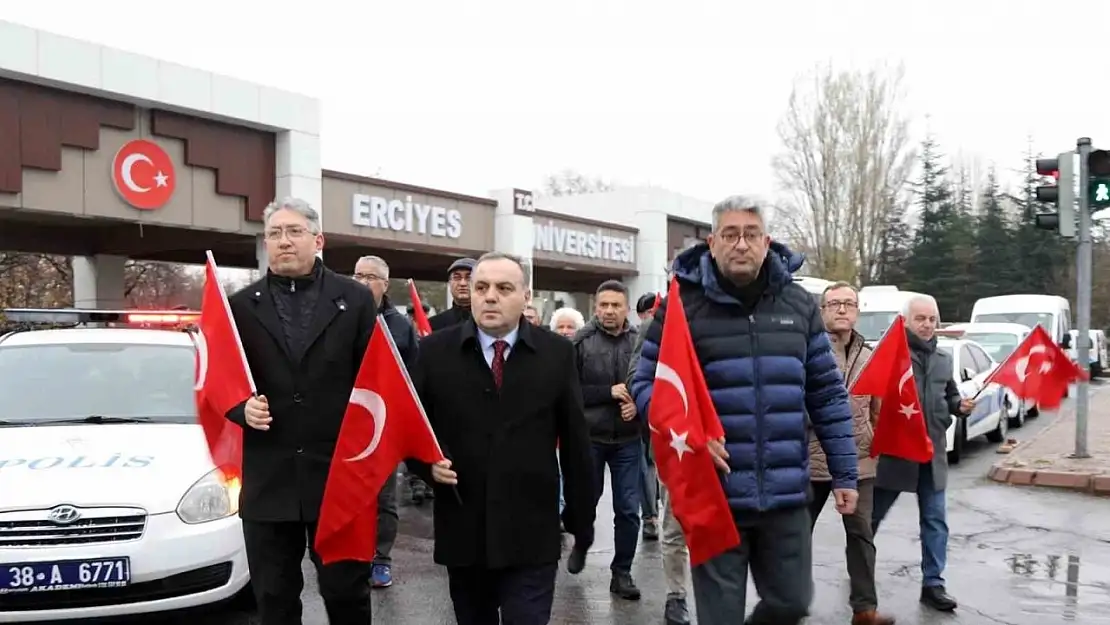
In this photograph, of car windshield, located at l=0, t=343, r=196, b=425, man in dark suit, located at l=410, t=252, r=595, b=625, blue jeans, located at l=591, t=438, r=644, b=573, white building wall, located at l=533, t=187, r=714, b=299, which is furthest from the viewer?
white building wall, located at l=533, t=187, r=714, b=299

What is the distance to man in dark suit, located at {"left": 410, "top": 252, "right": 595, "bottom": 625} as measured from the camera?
11.0 ft

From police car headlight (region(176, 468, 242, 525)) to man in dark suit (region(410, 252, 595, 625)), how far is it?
1704 millimetres

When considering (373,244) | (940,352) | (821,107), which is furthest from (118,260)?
(821,107)

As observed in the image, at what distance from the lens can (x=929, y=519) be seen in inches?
226

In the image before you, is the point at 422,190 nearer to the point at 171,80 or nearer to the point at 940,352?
the point at 171,80

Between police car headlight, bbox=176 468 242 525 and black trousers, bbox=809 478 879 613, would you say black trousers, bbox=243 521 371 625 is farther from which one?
black trousers, bbox=809 478 879 613

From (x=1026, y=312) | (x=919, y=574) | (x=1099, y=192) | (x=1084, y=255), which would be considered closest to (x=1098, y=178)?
(x=1099, y=192)

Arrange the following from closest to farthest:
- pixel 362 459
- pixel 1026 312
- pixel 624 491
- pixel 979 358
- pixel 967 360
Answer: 1. pixel 362 459
2. pixel 624 491
3. pixel 967 360
4. pixel 979 358
5. pixel 1026 312

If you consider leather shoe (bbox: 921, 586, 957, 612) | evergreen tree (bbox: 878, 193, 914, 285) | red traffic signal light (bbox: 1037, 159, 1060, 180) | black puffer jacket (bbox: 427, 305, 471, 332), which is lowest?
leather shoe (bbox: 921, 586, 957, 612)

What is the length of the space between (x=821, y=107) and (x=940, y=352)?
35684 mm

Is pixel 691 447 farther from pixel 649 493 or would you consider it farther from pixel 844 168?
pixel 844 168

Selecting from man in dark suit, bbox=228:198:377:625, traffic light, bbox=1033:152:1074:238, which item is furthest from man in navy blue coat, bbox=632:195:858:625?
traffic light, bbox=1033:152:1074:238

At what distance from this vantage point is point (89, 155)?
1431cm

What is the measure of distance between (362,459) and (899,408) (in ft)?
10.7
